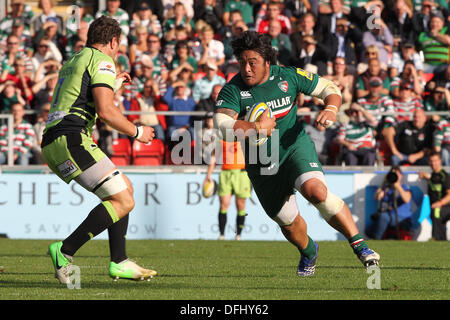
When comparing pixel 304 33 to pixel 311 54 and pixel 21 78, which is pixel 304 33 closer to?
pixel 311 54

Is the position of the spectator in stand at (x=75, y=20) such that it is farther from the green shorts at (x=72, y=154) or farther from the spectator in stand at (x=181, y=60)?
the green shorts at (x=72, y=154)

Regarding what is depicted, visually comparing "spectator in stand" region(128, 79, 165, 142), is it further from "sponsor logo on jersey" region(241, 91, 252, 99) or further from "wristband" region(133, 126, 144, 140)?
"wristband" region(133, 126, 144, 140)

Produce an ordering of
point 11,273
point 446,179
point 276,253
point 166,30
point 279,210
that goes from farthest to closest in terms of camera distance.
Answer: point 166,30 < point 446,179 < point 276,253 < point 11,273 < point 279,210

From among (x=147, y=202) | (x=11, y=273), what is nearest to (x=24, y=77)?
(x=147, y=202)

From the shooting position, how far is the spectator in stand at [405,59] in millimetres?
19962

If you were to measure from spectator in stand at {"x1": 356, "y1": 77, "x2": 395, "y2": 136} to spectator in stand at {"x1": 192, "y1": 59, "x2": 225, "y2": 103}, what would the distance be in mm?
2938

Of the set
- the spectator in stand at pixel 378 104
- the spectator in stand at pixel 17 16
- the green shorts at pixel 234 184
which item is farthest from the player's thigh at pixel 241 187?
the spectator in stand at pixel 17 16

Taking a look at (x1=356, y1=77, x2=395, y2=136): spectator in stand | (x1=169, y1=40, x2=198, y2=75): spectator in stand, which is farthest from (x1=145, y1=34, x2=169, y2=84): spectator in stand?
(x1=356, y1=77, x2=395, y2=136): spectator in stand

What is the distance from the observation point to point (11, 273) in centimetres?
1020

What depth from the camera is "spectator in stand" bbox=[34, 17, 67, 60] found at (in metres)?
21.0

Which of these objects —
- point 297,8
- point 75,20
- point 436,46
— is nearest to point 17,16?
point 75,20
